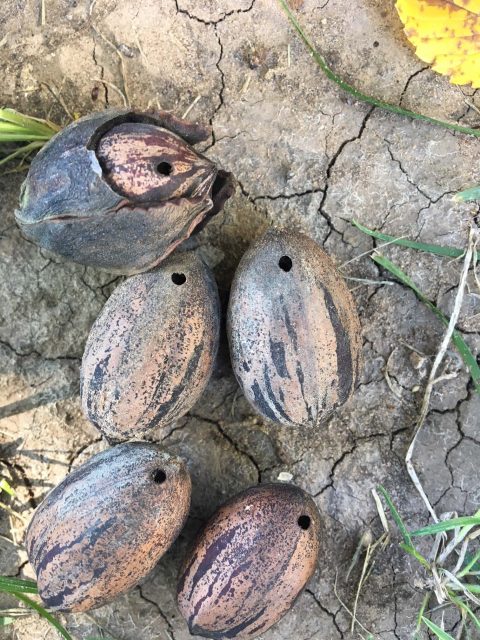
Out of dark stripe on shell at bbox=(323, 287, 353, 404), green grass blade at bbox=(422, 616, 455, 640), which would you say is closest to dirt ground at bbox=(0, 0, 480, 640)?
green grass blade at bbox=(422, 616, 455, 640)

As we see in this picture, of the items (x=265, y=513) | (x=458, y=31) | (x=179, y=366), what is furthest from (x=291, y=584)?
(x=458, y=31)

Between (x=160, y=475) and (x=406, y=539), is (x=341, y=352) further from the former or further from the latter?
(x=406, y=539)

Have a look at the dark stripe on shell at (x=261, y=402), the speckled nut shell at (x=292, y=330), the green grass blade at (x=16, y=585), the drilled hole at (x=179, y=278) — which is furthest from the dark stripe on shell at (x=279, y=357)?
the green grass blade at (x=16, y=585)

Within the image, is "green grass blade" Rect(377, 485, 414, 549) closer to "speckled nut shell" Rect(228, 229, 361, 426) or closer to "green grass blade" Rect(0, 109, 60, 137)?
"speckled nut shell" Rect(228, 229, 361, 426)

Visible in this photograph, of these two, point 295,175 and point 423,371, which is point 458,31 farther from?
point 423,371

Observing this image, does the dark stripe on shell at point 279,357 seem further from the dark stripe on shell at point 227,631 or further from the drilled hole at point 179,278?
the dark stripe on shell at point 227,631

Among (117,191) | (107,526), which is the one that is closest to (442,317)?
(117,191)
